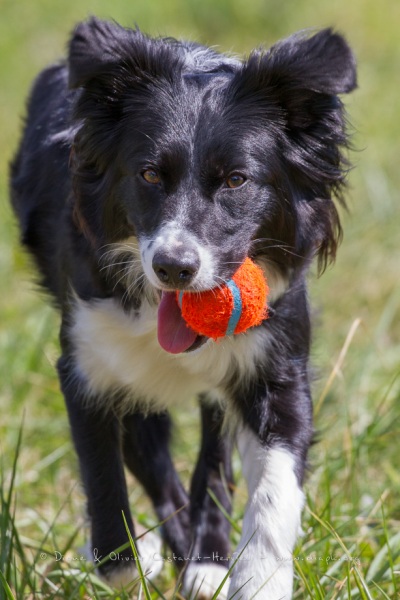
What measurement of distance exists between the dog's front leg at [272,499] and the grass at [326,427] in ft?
0.33

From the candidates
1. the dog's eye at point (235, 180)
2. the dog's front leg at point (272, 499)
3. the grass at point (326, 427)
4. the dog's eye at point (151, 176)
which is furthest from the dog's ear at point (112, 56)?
the dog's front leg at point (272, 499)

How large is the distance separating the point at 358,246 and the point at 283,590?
13.6 ft

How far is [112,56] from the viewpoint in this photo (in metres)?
3.36

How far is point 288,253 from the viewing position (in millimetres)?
3494

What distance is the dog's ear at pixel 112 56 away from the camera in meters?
3.31

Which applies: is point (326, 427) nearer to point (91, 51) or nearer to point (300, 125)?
point (300, 125)

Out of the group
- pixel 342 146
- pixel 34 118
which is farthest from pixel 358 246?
pixel 342 146

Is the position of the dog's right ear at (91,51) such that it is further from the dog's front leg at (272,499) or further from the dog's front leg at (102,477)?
the dog's front leg at (272,499)

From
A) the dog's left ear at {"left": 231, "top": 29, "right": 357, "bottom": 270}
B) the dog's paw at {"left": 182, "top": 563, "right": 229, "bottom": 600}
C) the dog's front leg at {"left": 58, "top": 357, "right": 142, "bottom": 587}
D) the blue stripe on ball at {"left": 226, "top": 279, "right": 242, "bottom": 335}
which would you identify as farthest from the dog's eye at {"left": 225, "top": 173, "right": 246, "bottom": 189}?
the dog's paw at {"left": 182, "top": 563, "right": 229, "bottom": 600}

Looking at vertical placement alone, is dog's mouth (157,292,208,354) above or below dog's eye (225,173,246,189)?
below

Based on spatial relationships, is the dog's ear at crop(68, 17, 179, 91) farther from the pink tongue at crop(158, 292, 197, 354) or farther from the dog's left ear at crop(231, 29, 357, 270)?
the pink tongue at crop(158, 292, 197, 354)

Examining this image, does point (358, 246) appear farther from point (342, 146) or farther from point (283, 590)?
point (283, 590)

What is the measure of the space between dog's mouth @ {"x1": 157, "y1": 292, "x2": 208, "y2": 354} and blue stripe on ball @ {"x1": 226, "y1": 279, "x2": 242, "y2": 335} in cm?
12

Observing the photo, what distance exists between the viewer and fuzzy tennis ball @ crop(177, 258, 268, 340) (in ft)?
10.2
